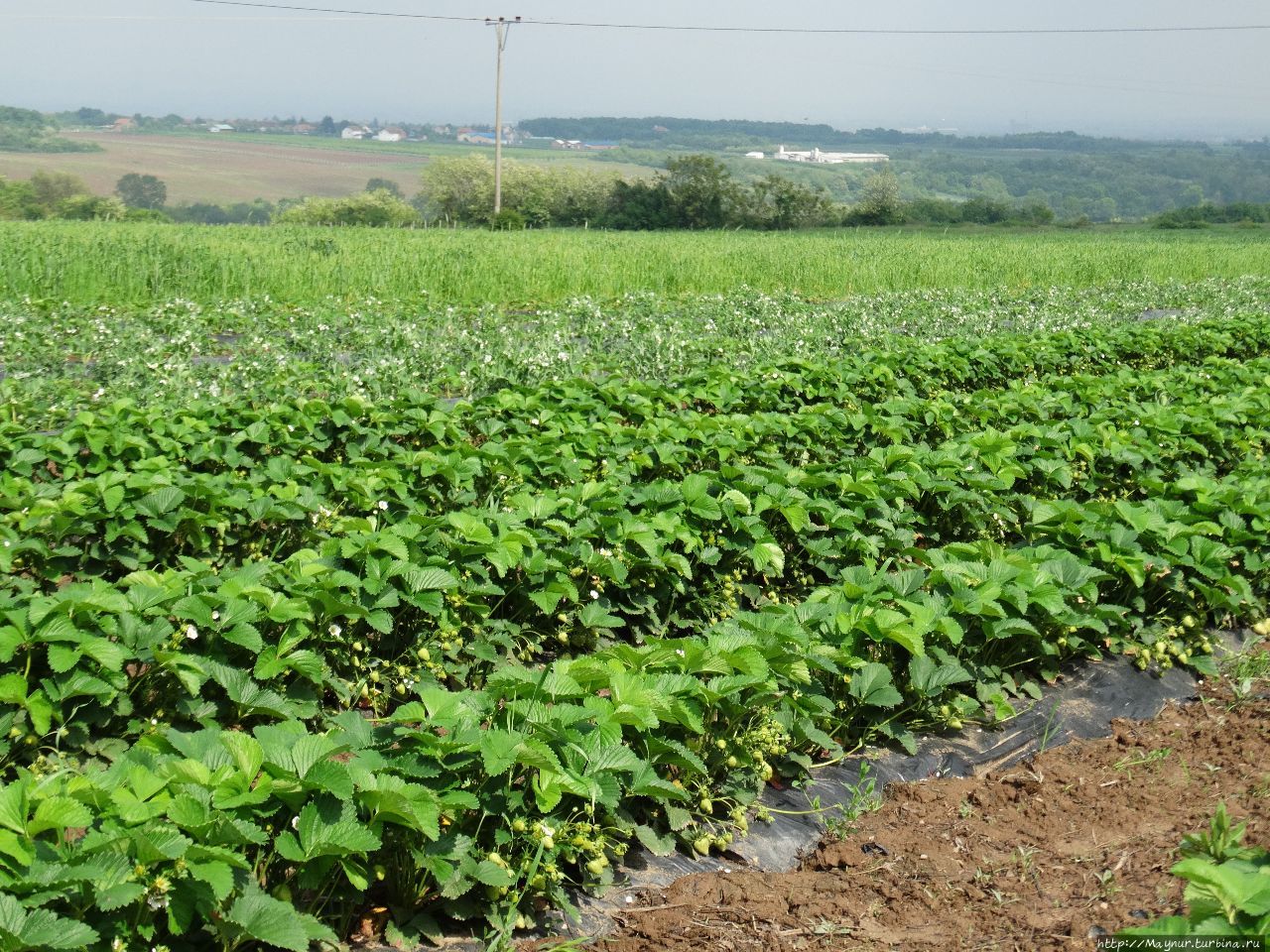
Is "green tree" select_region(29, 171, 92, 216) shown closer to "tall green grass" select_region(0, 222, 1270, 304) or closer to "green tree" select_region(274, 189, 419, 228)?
"green tree" select_region(274, 189, 419, 228)

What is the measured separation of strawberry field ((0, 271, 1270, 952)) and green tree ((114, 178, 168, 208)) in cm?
7735

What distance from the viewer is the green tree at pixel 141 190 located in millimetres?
76938

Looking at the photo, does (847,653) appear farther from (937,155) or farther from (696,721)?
(937,155)

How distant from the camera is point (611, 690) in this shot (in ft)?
10.1

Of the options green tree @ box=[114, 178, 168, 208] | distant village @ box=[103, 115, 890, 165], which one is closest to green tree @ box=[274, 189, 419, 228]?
green tree @ box=[114, 178, 168, 208]

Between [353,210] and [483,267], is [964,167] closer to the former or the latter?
[353,210]

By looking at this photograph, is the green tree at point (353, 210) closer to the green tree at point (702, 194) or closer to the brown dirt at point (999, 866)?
the green tree at point (702, 194)

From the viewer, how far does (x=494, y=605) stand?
4.51 m

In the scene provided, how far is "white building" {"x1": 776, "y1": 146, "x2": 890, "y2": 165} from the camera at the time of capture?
141625 mm

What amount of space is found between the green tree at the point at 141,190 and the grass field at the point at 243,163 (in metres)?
1.27

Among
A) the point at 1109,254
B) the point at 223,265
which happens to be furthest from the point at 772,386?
the point at 1109,254

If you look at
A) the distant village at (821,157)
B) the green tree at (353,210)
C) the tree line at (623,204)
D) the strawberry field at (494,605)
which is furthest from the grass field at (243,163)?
the strawberry field at (494,605)

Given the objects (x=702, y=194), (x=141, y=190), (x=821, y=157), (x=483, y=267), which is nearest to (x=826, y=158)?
(x=821, y=157)

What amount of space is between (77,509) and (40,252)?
10.4 metres
